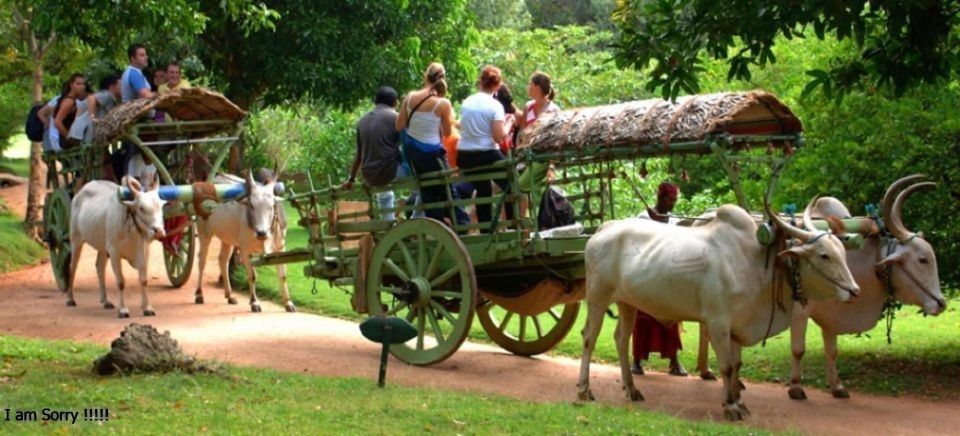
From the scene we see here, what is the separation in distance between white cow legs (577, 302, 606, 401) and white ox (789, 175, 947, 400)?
5.15 feet

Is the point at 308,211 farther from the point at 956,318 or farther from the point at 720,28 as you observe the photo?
the point at 956,318

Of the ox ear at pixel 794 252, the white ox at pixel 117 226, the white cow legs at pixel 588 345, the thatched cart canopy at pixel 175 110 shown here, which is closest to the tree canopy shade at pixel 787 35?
the ox ear at pixel 794 252

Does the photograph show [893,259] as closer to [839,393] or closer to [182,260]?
[839,393]

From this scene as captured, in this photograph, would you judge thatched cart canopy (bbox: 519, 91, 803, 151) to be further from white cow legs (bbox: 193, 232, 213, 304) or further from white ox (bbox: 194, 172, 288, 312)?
white cow legs (bbox: 193, 232, 213, 304)

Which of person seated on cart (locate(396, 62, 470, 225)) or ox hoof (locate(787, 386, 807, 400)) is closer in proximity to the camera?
ox hoof (locate(787, 386, 807, 400))

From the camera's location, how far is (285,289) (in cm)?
1566

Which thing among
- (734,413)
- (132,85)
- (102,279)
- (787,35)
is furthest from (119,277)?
(787,35)

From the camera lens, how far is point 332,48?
17078mm

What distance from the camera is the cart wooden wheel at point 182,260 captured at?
1727 centimetres

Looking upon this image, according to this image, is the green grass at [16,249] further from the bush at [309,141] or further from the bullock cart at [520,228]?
the bullock cart at [520,228]

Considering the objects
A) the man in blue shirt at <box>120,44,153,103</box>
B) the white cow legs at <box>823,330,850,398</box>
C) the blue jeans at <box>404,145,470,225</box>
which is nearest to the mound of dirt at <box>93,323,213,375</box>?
the blue jeans at <box>404,145,470,225</box>

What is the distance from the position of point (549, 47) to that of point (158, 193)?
13.9m

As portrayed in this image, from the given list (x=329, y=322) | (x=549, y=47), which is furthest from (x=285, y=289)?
(x=549, y=47)

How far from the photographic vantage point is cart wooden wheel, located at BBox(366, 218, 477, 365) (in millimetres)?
11086
